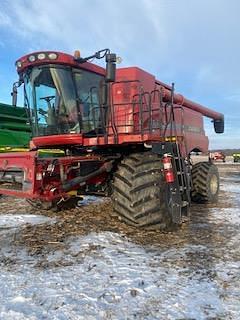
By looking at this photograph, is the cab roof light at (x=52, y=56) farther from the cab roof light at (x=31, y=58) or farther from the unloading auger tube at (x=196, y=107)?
the unloading auger tube at (x=196, y=107)

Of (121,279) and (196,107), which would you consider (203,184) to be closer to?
(196,107)

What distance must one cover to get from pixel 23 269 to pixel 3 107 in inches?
283

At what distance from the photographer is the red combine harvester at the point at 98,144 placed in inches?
241

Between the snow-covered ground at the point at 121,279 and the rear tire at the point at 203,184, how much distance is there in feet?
12.2

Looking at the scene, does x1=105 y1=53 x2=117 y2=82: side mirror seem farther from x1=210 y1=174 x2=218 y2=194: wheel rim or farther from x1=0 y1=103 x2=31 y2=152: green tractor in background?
x1=210 y1=174 x2=218 y2=194: wheel rim

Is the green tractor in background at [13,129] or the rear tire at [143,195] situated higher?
the green tractor in background at [13,129]

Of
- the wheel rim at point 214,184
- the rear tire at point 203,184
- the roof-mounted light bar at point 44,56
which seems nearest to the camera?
the roof-mounted light bar at point 44,56

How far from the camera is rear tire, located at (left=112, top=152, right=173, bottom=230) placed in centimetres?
608

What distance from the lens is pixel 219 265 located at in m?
4.64

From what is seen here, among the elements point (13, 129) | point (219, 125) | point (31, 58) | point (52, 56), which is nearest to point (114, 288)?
point (52, 56)

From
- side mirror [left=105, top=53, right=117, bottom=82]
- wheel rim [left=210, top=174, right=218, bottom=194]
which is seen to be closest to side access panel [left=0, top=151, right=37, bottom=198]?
side mirror [left=105, top=53, right=117, bottom=82]

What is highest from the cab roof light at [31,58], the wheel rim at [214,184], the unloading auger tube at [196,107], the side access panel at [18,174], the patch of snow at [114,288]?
the cab roof light at [31,58]

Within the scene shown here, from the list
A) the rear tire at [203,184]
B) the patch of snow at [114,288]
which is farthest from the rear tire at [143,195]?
the rear tire at [203,184]

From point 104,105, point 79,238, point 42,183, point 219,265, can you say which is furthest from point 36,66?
point 219,265
